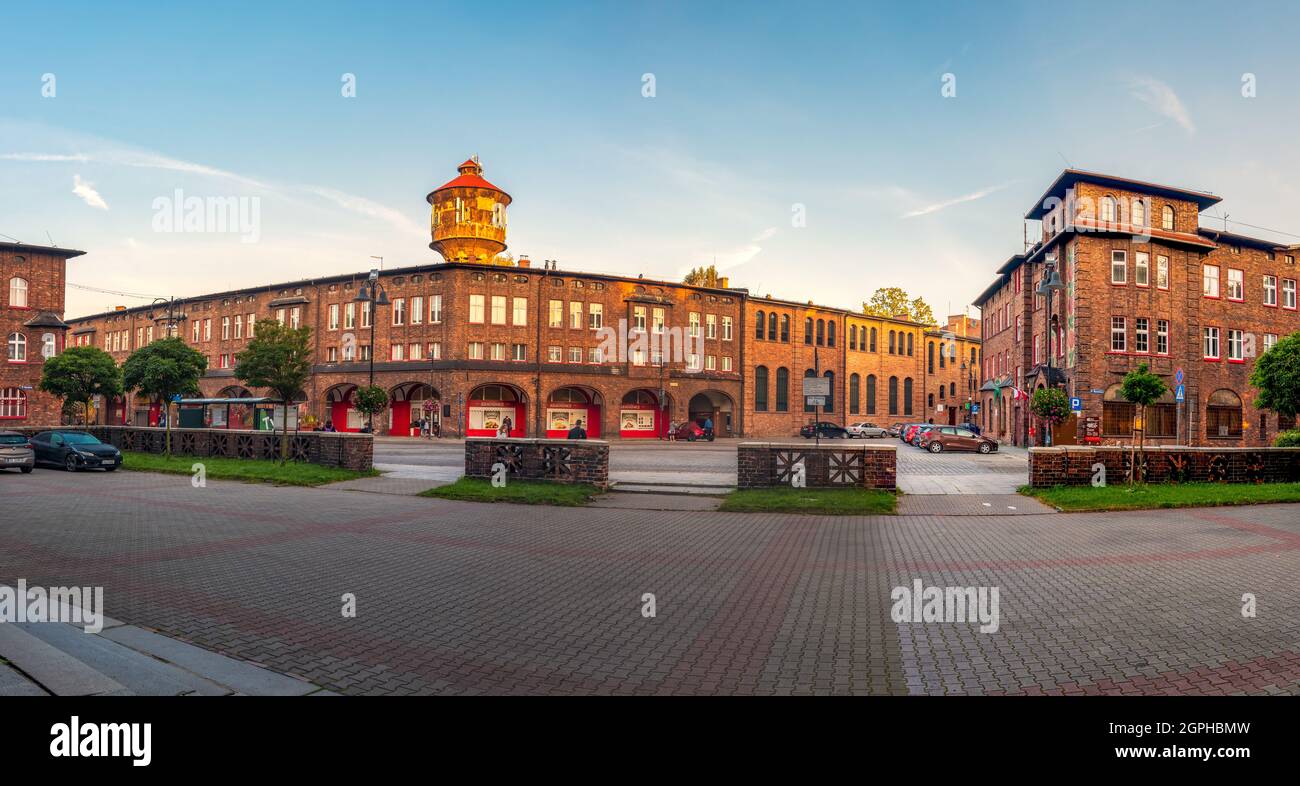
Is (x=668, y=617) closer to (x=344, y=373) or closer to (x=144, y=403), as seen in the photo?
(x=344, y=373)

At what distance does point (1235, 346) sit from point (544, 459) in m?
43.2

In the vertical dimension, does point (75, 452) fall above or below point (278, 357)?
below

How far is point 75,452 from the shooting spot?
23188mm

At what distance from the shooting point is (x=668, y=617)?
6500 mm

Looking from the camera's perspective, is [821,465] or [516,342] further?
[516,342]

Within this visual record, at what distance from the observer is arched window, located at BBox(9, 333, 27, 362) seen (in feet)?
155

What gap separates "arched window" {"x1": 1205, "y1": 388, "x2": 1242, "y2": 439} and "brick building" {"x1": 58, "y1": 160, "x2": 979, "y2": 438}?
32.0 metres

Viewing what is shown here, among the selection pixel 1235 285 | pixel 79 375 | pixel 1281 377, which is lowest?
pixel 1281 377

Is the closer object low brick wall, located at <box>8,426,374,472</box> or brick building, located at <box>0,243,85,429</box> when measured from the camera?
low brick wall, located at <box>8,426,374,472</box>

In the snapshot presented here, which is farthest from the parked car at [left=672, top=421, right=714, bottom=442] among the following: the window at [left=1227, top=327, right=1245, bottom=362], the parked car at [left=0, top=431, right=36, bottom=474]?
the parked car at [left=0, top=431, right=36, bottom=474]

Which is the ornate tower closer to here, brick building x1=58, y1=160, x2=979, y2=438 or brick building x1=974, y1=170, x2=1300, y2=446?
brick building x1=58, y1=160, x2=979, y2=438

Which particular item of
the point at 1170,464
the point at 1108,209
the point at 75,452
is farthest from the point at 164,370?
the point at 1108,209

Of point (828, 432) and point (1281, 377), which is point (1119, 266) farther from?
point (828, 432)

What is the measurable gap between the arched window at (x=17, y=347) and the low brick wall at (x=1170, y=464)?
6122cm
